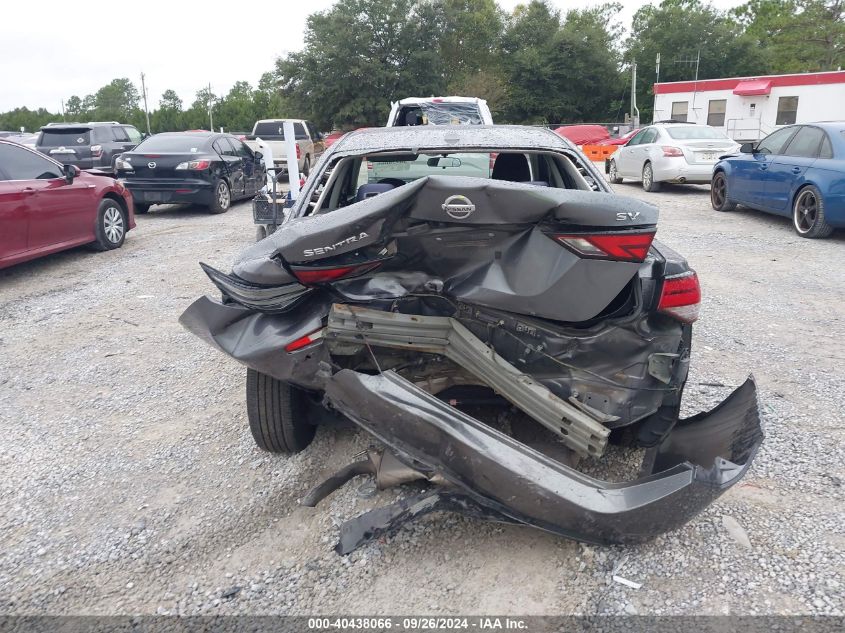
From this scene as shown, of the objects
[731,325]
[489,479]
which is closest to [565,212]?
[489,479]

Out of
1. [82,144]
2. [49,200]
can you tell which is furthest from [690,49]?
[49,200]

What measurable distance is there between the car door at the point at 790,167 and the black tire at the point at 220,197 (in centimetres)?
934

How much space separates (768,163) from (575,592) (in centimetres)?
945

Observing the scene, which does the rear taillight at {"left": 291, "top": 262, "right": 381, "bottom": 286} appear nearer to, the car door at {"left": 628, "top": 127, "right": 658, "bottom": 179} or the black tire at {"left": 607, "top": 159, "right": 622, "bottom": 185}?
the car door at {"left": 628, "top": 127, "right": 658, "bottom": 179}

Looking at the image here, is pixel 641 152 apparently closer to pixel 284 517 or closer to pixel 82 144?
pixel 82 144

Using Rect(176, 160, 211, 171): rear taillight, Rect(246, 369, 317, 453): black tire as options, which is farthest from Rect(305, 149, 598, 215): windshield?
Rect(176, 160, 211, 171): rear taillight

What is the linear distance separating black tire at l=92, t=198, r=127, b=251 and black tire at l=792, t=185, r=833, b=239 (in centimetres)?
961

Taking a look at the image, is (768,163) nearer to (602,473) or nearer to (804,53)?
(602,473)

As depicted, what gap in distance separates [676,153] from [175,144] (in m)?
9.87

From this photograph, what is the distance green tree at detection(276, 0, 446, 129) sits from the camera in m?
37.1

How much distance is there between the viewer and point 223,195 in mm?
12516

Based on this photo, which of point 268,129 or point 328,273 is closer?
point 328,273

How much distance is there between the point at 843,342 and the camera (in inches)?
203

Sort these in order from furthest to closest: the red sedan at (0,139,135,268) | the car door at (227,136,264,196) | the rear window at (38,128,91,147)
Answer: the rear window at (38,128,91,147) → the car door at (227,136,264,196) → the red sedan at (0,139,135,268)
